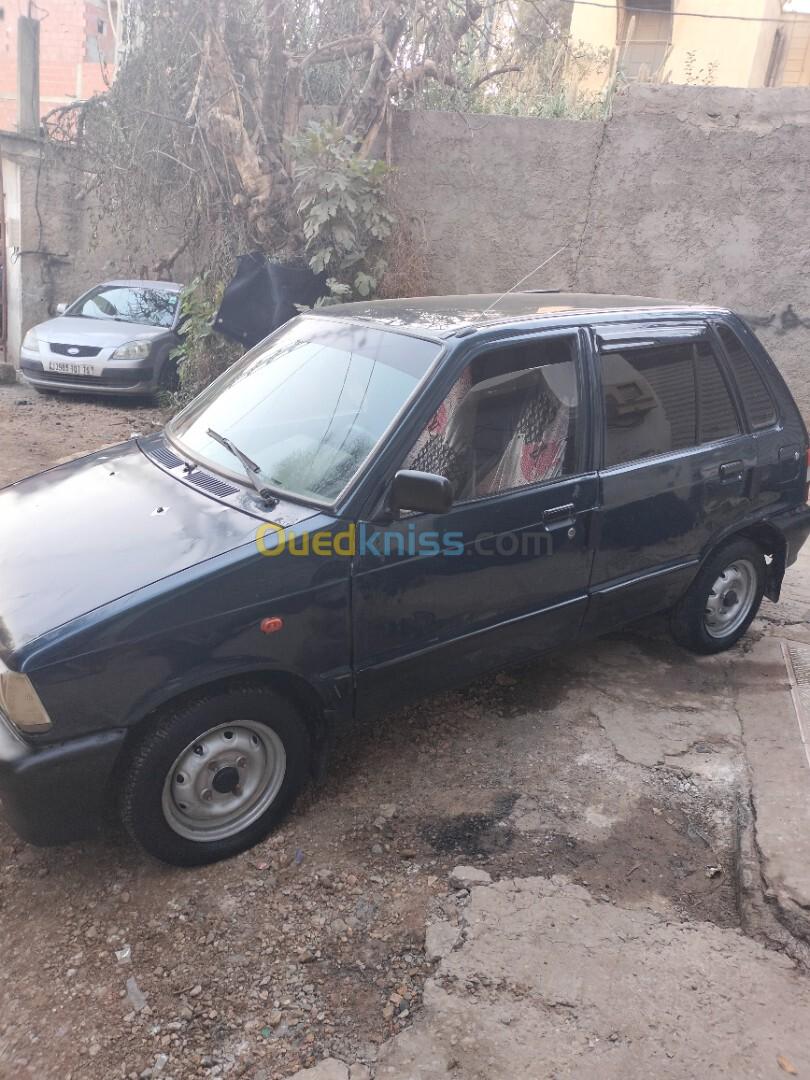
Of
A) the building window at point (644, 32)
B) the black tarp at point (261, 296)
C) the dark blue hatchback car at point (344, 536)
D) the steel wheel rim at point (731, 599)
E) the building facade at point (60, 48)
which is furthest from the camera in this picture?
the building facade at point (60, 48)

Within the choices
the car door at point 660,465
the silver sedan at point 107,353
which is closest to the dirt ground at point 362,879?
the car door at point 660,465

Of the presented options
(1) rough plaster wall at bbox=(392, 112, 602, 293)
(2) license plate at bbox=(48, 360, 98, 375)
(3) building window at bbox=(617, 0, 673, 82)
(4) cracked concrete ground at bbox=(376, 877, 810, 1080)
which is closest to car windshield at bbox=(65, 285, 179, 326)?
(2) license plate at bbox=(48, 360, 98, 375)

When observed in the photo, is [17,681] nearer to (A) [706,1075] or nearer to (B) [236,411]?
(B) [236,411]

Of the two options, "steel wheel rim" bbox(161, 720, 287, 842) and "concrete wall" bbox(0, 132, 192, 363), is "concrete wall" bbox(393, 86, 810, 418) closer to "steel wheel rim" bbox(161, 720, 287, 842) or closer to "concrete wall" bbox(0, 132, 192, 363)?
"concrete wall" bbox(0, 132, 192, 363)

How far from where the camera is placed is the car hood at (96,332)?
9.59 metres

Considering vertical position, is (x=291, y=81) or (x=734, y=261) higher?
(x=291, y=81)

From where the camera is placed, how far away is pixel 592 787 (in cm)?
327

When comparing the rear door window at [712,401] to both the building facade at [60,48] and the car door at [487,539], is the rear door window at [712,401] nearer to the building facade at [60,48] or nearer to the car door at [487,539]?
the car door at [487,539]

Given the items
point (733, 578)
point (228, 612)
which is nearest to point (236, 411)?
point (228, 612)

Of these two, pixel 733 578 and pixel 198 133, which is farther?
pixel 198 133

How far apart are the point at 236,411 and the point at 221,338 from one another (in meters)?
5.23

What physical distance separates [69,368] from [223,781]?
26.1 feet

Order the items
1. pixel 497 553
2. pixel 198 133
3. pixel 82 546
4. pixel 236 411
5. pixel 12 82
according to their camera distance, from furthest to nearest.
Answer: pixel 12 82 < pixel 198 133 < pixel 236 411 < pixel 497 553 < pixel 82 546

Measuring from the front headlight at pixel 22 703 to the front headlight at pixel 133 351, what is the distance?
25.3 ft
